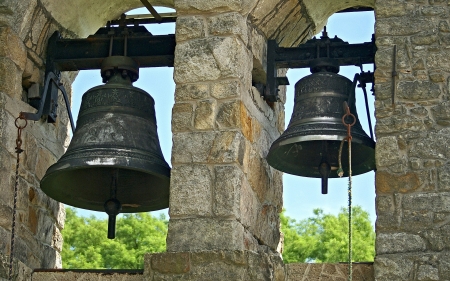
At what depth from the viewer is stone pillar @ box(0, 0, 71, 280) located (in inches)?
268

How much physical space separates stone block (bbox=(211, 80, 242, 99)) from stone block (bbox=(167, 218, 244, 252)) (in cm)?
75

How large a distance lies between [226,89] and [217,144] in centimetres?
34

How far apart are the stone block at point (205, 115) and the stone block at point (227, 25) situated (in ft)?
1.46

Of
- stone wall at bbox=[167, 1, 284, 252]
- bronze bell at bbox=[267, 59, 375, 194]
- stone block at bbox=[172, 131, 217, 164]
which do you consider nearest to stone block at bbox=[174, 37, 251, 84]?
stone wall at bbox=[167, 1, 284, 252]

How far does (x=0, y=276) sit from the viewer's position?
6.41 metres

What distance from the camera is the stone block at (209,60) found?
21.4 feet

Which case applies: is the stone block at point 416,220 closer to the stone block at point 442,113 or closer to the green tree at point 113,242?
the stone block at point 442,113

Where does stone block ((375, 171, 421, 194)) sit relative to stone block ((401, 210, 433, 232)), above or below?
above

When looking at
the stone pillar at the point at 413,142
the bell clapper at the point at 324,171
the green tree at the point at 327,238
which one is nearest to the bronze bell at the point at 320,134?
the bell clapper at the point at 324,171

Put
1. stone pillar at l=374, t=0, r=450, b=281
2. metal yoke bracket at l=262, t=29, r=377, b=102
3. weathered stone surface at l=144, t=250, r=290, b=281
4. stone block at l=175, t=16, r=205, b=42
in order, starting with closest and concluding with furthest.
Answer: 1. weathered stone surface at l=144, t=250, r=290, b=281
2. stone pillar at l=374, t=0, r=450, b=281
3. stone block at l=175, t=16, r=205, b=42
4. metal yoke bracket at l=262, t=29, r=377, b=102

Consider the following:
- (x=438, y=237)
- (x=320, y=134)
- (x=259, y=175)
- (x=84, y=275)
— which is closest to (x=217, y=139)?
(x=259, y=175)

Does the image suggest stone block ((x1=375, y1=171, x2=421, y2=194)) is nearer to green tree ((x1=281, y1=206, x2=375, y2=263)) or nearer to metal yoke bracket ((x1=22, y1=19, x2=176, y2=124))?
metal yoke bracket ((x1=22, y1=19, x2=176, y2=124))

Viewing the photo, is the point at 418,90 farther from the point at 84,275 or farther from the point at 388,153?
the point at 84,275

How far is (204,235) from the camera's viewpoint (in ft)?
20.2
